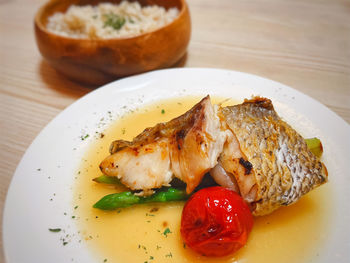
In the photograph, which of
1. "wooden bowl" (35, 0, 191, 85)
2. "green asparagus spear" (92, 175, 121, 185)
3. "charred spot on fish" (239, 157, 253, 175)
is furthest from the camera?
"wooden bowl" (35, 0, 191, 85)

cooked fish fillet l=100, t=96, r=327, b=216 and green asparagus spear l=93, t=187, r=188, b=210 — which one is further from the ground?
cooked fish fillet l=100, t=96, r=327, b=216

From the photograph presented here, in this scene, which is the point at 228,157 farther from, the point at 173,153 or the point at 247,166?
the point at 173,153

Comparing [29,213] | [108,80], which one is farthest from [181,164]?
[108,80]

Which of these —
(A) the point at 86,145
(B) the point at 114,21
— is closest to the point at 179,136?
(A) the point at 86,145

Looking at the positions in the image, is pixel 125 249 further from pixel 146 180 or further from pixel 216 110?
pixel 216 110

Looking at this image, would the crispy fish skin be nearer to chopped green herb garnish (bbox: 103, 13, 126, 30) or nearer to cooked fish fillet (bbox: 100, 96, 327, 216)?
cooked fish fillet (bbox: 100, 96, 327, 216)

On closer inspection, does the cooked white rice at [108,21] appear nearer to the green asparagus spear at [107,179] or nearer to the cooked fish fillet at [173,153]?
the cooked fish fillet at [173,153]

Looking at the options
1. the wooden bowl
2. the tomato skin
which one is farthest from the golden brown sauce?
the wooden bowl

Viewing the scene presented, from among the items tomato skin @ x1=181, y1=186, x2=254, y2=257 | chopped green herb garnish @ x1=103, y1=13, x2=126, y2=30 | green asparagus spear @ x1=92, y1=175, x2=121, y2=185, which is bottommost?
green asparagus spear @ x1=92, y1=175, x2=121, y2=185
